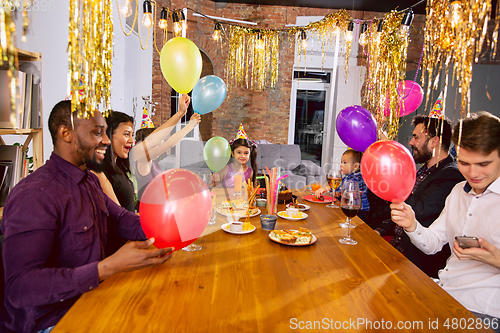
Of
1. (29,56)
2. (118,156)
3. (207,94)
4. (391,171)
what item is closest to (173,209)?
(391,171)

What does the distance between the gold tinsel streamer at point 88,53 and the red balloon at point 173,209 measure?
1.12 ft

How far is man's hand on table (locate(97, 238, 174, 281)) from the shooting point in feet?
3.02

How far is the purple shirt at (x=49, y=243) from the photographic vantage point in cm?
86

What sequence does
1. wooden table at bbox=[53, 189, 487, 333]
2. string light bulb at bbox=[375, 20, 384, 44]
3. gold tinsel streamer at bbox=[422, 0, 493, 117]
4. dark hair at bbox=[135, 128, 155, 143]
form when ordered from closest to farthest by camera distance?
wooden table at bbox=[53, 189, 487, 333], gold tinsel streamer at bbox=[422, 0, 493, 117], dark hair at bbox=[135, 128, 155, 143], string light bulb at bbox=[375, 20, 384, 44]

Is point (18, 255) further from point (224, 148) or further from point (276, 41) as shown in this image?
point (276, 41)

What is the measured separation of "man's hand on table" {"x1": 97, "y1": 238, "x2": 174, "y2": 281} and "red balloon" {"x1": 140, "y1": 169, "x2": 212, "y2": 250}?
1.7 inches

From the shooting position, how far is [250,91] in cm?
613

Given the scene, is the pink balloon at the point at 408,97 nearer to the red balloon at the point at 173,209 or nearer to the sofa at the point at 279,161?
the sofa at the point at 279,161

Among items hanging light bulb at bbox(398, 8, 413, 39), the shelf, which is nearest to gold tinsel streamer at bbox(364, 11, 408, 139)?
hanging light bulb at bbox(398, 8, 413, 39)

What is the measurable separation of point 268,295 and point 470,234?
3.15ft

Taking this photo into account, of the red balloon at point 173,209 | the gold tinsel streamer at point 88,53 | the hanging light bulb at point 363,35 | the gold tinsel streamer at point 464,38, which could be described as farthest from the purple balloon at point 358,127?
the gold tinsel streamer at point 88,53

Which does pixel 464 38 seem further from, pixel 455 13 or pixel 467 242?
pixel 467 242

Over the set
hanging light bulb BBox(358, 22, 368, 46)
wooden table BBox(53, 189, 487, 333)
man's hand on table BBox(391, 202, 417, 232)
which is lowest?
wooden table BBox(53, 189, 487, 333)

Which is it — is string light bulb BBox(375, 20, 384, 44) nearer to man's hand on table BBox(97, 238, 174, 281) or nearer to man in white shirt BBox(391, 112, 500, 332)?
man in white shirt BBox(391, 112, 500, 332)
